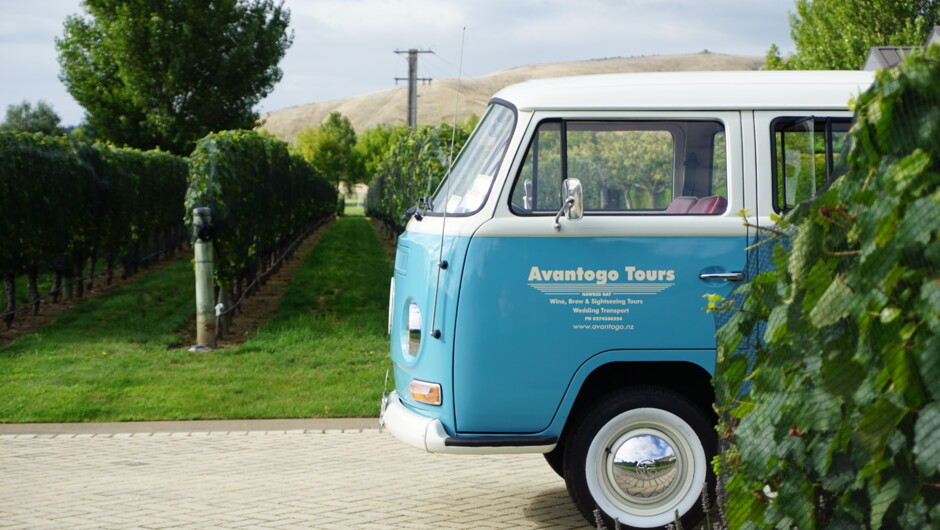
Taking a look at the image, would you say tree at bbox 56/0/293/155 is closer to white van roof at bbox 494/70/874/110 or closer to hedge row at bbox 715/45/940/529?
white van roof at bbox 494/70/874/110

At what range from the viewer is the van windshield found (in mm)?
5574

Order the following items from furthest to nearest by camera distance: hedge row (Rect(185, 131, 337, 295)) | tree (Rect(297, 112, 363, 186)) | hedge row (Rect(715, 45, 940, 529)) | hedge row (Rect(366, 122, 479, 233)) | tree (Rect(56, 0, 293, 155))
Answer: tree (Rect(297, 112, 363, 186)), tree (Rect(56, 0, 293, 155)), hedge row (Rect(366, 122, 479, 233)), hedge row (Rect(185, 131, 337, 295)), hedge row (Rect(715, 45, 940, 529))

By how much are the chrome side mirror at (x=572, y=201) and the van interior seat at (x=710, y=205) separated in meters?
0.67

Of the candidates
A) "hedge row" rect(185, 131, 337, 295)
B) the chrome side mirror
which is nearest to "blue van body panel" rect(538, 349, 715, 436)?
the chrome side mirror

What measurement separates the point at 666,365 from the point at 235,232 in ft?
33.8

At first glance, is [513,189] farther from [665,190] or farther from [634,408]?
[634,408]

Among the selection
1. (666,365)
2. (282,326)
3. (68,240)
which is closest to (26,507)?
(666,365)

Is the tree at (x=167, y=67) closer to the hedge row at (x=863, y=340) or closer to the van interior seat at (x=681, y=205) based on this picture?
the van interior seat at (x=681, y=205)

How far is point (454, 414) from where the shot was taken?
5.42 metres

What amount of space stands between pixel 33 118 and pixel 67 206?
198ft

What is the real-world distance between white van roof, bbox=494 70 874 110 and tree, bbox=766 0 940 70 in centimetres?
2301

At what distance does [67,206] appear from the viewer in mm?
16125

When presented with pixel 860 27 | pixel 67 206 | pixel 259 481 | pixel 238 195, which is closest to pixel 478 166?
pixel 259 481

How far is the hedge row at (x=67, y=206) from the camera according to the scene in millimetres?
14531
